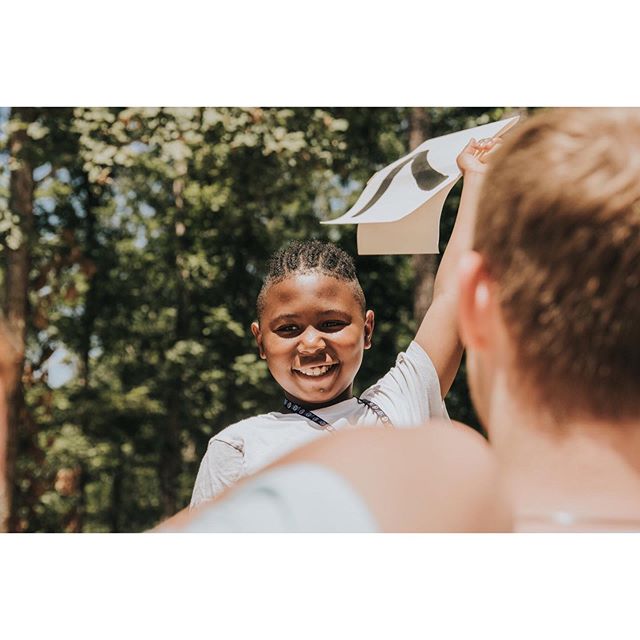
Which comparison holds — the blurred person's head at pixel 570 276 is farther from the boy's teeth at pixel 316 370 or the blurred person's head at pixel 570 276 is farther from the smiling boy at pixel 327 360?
the boy's teeth at pixel 316 370

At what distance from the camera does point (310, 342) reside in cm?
262

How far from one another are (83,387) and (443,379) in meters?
4.74

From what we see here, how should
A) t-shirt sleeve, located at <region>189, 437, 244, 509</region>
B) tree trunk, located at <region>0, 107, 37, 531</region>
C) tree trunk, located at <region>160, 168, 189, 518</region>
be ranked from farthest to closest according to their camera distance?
1. tree trunk, located at <region>160, 168, 189, 518</region>
2. tree trunk, located at <region>0, 107, 37, 531</region>
3. t-shirt sleeve, located at <region>189, 437, 244, 509</region>

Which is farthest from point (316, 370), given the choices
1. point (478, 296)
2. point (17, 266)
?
point (17, 266)

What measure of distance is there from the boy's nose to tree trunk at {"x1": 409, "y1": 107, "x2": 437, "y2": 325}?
1.78 metres

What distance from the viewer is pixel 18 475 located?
553 cm

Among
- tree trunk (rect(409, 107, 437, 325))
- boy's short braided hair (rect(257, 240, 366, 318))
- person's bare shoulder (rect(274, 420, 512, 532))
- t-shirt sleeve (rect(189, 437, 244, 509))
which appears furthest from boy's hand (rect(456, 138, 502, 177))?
person's bare shoulder (rect(274, 420, 512, 532))

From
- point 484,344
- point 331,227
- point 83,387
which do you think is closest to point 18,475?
point 83,387

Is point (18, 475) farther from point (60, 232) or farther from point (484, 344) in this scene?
point (484, 344)

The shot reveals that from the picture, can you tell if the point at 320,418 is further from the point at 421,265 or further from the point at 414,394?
the point at 421,265

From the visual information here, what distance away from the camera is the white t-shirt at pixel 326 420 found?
8.09 ft

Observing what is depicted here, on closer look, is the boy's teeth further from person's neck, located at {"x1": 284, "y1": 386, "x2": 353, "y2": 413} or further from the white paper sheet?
the white paper sheet

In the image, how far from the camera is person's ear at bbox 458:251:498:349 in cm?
77

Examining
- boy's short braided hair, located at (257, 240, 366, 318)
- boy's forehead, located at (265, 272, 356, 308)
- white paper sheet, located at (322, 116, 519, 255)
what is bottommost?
boy's forehead, located at (265, 272, 356, 308)
